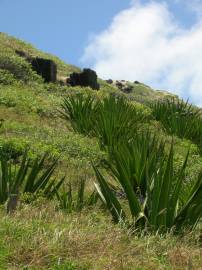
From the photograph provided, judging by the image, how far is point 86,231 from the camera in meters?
5.60

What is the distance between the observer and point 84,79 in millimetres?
35938

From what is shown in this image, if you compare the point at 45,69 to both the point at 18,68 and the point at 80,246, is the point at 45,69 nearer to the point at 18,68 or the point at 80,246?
the point at 18,68

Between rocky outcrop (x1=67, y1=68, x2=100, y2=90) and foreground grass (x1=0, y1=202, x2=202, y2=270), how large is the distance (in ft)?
97.6

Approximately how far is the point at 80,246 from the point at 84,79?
31.1 m

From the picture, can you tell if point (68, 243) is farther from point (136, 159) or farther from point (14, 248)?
point (136, 159)

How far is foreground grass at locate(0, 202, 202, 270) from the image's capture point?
15.7 feet

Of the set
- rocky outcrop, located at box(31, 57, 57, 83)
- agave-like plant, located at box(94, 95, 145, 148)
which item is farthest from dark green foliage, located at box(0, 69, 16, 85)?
agave-like plant, located at box(94, 95, 145, 148)

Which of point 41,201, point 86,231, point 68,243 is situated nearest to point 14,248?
point 68,243

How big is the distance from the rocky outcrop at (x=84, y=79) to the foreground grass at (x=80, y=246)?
29.7 m

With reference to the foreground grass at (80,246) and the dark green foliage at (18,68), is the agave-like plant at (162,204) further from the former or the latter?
the dark green foliage at (18,68)

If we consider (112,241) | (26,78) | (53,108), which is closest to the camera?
(112,241)

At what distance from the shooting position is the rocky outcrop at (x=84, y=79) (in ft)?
117

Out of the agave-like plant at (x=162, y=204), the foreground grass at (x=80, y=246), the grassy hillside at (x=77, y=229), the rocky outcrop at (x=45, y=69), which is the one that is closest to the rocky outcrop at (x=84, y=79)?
the rocky outcrop at (x=45, y=69)

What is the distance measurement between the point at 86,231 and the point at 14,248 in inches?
36.8
